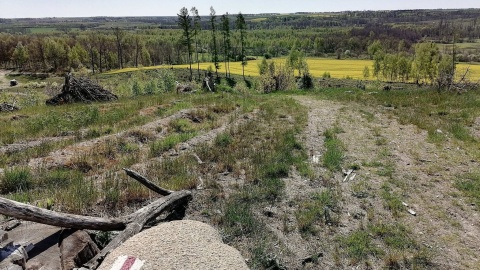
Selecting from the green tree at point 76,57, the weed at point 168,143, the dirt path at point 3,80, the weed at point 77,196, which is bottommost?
the dirt path at point 3,80

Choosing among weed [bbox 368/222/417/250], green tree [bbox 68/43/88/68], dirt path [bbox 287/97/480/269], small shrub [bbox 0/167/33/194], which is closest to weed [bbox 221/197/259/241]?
dirt path [bbox 287/97/480/269]

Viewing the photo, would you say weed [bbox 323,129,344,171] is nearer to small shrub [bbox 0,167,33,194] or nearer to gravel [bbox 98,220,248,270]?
gravel [bbox 98,220,248,270]

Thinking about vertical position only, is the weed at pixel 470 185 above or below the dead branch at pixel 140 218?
below

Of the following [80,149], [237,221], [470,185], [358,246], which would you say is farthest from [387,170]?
[80,149]

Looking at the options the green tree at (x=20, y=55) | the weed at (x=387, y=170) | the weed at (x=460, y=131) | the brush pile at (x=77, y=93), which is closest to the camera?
the weed at (x=387, y=170)

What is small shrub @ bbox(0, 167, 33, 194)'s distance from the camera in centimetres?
793

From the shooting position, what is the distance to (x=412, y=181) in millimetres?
9289

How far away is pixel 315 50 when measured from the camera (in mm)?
152250

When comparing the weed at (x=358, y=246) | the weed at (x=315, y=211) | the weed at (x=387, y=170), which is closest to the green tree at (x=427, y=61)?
the weed at (x=387, y=170)

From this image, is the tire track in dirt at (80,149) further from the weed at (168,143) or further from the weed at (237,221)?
the weed at (237,221)

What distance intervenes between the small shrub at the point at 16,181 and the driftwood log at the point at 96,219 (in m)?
3.09

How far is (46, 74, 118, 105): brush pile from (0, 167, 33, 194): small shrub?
13397 mm

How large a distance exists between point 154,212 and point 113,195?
136cm

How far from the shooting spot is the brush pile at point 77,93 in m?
20.8
